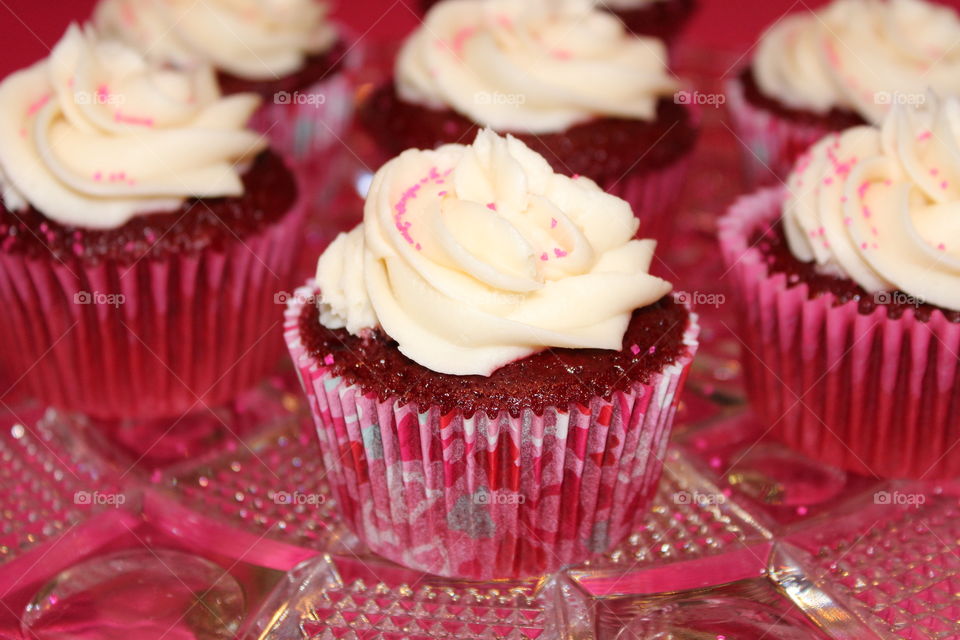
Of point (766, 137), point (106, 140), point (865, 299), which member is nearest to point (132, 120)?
point (106, 140)

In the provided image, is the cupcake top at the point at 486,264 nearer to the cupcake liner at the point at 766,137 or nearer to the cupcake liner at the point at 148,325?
the cupcake liner at the point at 148,325

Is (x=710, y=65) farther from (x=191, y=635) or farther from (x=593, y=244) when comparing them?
(x=191, y=635)

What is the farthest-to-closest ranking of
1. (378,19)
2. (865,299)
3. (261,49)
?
(378,19) < (261,49) < (865,299)

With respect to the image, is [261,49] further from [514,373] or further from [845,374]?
[845,374]

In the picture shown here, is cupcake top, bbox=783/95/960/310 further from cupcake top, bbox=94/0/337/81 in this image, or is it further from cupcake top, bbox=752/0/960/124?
cupcake top, bbox=94/0/337/81

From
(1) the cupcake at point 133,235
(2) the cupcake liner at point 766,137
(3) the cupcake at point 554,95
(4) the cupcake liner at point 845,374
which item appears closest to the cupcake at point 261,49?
(3) the cupcake at point 554,95

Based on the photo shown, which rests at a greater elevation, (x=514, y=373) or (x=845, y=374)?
(x=845, y=374)

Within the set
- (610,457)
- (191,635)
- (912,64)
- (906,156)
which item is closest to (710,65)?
(912,64)
